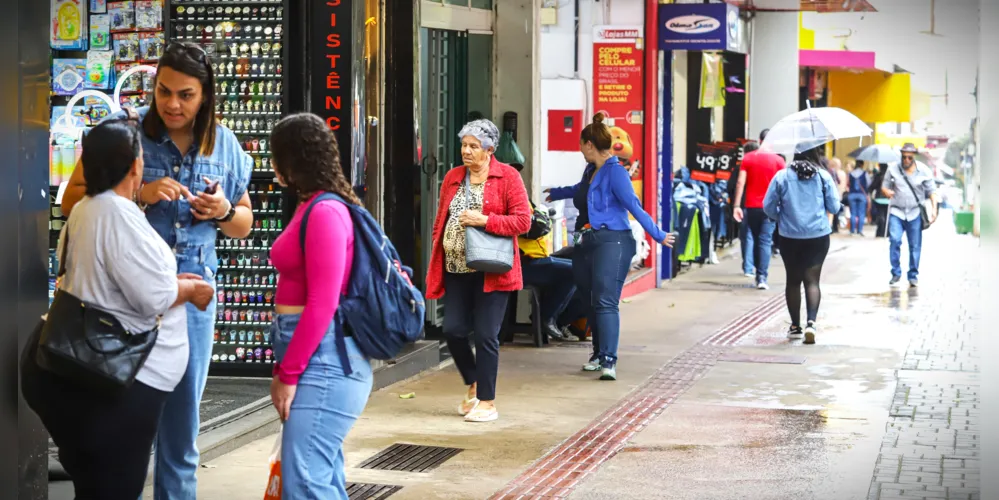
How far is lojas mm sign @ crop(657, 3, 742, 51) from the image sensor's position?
16.6 meters

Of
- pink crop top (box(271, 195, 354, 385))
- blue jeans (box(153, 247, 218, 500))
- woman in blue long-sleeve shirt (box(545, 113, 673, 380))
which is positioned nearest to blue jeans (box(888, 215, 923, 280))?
woman in blue long-sleeve shirt (box(545, 113, 673, 380))

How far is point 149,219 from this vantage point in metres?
4.94

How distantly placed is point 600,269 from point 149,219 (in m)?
5.52

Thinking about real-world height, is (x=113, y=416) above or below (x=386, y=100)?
below

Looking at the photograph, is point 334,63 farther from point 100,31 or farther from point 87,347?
point 87,347

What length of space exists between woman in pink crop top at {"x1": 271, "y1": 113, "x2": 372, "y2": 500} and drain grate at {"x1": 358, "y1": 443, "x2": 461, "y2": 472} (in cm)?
272

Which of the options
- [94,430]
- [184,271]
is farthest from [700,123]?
[94,430]

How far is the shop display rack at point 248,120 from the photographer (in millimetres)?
9125

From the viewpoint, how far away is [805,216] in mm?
12016

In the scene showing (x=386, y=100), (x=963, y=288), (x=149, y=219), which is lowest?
(x=963, y=288)

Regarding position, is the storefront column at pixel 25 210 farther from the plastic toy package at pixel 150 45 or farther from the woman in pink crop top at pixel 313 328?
the plastic toy package at pixel 150 45

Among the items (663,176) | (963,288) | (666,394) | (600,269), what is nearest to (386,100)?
(600,269)

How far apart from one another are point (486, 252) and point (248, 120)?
80.0 inches

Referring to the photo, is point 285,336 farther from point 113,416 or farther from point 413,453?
point 413,453
